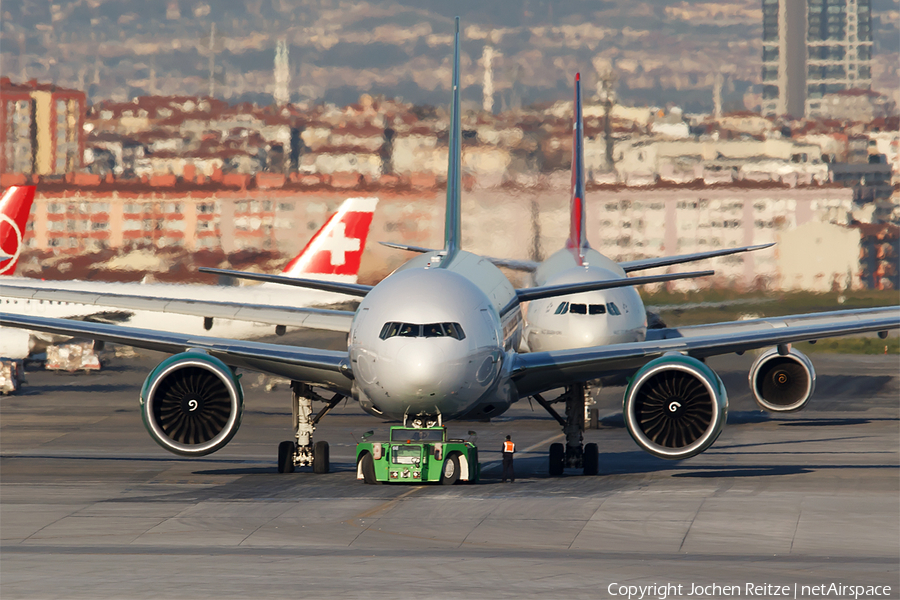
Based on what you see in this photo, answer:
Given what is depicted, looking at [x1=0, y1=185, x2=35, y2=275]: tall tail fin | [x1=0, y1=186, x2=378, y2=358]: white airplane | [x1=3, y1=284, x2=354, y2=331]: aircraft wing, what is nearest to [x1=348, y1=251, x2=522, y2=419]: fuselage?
[x1=3, y1=284, x2=354, y2=331]: aircraft wing

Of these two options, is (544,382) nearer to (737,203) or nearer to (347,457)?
(347,457)

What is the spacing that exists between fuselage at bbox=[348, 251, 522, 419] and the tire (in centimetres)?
92

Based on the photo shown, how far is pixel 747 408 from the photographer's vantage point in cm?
4894

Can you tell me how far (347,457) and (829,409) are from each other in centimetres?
2229

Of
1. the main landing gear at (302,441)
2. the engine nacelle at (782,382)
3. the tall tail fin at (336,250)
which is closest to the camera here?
the main landing gear at (302,441)

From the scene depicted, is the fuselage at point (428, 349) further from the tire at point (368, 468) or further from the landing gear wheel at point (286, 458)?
the landing gear wheel at point (286, 458)

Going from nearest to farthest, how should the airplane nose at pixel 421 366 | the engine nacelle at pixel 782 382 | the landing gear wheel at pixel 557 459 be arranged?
1. the airplane nose at pixel 421 366
2. the landing gear wheel at pixel 557 459
3. the engine nacelle at pixel 782 382

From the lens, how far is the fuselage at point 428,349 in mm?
25031

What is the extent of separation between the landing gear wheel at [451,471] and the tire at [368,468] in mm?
1410

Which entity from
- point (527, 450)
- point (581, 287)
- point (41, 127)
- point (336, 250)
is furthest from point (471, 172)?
point (41, 127)

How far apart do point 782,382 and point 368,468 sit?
1805 centimetres

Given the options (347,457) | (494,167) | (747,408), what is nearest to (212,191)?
(494,167)

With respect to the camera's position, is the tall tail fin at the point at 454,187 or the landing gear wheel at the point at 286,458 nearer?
the landing gear wheel at the point at 286,458

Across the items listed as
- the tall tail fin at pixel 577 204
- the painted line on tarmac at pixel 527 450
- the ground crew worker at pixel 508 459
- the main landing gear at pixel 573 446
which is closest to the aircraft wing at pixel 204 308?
the painted line on tarmac at pixel 527 450
